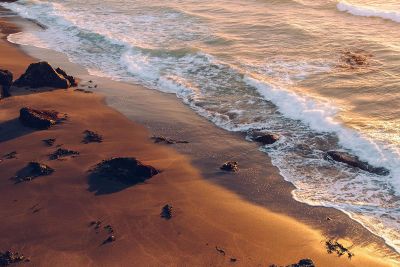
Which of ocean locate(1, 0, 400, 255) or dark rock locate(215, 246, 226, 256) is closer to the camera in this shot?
dark rock locate(215, 246, 226, 256)

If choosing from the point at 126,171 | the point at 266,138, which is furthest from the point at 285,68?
the point at 126,171

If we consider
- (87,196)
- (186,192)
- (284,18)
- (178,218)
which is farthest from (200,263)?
(284,18)

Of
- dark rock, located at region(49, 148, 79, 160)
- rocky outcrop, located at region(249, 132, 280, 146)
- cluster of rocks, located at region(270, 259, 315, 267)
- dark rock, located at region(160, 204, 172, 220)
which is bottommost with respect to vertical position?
cluster of rocks, located at region(270, 259, 315, 267)

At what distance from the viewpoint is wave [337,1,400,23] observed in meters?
22.7

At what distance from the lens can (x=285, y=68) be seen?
16188 mm

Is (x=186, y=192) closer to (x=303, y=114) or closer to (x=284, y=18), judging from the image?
(x=303, y=114)

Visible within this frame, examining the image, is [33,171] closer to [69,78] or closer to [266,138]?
[266,138]

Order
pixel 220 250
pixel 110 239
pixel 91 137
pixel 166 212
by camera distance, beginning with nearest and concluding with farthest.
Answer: pixel 220 250, pixel 110 239, pixel 166 212, pixel 91 137

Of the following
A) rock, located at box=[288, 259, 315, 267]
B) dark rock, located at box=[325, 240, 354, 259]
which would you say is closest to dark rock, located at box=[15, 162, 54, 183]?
Answer: rock, located at box=[288, 259, 315, 267]

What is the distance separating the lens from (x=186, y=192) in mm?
8844

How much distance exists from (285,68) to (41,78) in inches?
316

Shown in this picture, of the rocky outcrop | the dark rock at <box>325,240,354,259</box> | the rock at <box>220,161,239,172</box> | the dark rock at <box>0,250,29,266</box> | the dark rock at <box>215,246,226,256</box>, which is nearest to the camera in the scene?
the dark rock at <box>0,250,29,266</box>

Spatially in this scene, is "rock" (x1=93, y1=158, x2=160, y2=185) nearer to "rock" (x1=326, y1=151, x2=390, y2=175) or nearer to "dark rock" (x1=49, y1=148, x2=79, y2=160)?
"dark rock" (x1=49, y1=148, x2=79, y2=160)

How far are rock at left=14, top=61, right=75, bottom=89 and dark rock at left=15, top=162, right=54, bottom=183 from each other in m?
5.36
